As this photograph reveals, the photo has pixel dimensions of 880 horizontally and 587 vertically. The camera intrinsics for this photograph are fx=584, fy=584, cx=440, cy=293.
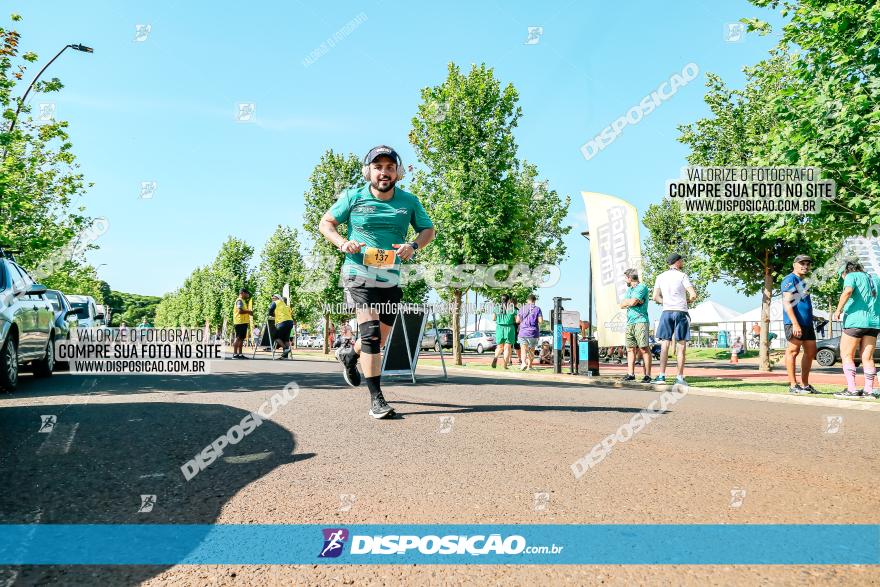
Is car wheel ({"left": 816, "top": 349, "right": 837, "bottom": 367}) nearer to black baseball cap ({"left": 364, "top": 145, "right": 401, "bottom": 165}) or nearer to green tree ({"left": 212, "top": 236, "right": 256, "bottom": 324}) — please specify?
black baseball cap ({"left": 364, "top": 145, "right": 401, "bottom": 165})

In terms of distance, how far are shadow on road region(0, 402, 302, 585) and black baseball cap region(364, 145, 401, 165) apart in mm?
2565

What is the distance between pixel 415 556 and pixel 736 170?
18096 millimetres

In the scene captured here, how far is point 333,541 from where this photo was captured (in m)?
2.36

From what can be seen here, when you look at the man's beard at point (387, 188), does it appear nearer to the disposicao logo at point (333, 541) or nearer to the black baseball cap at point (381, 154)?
the black baseball cap at point (381, 154)

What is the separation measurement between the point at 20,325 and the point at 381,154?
261 inches

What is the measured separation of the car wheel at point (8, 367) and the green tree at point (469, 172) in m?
13.6

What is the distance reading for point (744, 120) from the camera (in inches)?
733

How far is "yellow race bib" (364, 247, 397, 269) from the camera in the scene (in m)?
5.35

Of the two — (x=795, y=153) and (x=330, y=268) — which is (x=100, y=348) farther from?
(x=330, y=268)

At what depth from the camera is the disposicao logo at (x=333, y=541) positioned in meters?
2.25

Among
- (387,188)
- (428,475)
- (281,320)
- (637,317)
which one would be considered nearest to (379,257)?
(387,188)

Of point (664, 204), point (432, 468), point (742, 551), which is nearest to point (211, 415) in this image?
point (432, 468)

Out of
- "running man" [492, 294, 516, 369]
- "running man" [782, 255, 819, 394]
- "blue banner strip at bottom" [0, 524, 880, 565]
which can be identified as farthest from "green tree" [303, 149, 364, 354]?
"blue banner strip at bottom" [0, 524, 880, 565]

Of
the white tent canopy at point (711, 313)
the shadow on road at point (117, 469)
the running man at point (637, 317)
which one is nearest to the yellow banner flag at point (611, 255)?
the running man at point (637, 317)
